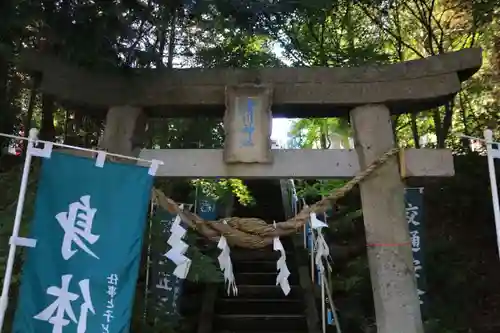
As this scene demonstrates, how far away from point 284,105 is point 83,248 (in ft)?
7.87

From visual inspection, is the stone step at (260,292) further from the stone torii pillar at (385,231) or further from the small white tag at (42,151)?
the small white tag at (42,151)

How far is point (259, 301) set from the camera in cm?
761

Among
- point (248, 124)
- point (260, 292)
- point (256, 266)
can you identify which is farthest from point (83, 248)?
point (256, 266)

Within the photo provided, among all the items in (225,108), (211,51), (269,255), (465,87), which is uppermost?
(465,87)

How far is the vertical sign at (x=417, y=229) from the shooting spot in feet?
21.1

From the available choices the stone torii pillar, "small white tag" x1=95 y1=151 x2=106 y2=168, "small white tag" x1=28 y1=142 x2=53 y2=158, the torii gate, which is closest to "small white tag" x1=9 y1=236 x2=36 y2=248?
"small white tag" x1=28 y1=142 x2=53 y2=158

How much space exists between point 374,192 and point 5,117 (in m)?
4.48

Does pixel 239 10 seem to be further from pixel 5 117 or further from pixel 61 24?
pixel 5 117

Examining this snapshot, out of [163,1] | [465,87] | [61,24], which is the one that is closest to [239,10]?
[163,1]

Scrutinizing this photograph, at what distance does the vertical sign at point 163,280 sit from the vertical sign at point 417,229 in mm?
2966

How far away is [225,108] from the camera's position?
515 cm

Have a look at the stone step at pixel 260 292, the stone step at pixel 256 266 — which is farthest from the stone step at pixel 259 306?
the stone step at pixel 256 266

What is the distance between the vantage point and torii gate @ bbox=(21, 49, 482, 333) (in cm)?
491

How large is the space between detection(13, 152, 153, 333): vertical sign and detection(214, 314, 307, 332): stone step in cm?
364
